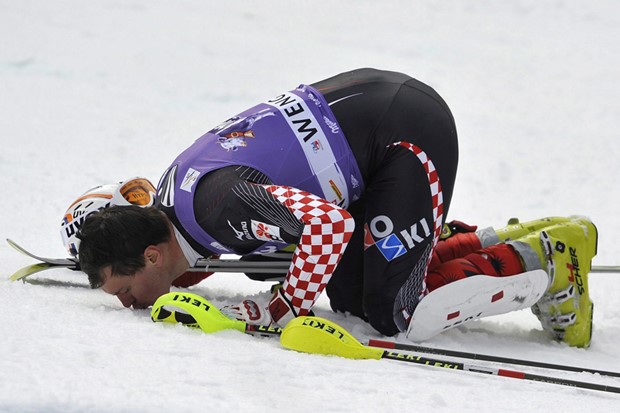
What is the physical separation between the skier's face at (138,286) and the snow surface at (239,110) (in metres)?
0.08

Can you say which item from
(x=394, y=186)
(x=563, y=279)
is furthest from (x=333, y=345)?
(x=563, y=279)

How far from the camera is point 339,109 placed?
220 centimetres

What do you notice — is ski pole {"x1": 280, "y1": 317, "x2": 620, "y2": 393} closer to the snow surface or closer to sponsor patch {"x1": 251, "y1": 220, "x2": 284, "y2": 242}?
the snow surface

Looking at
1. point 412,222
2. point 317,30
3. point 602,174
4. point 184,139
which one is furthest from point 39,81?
point 412,222

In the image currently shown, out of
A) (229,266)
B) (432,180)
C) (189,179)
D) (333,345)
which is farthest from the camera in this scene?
(229,266)

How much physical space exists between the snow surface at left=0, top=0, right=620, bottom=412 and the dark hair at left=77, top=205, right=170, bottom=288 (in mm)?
124

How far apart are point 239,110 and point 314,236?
9.03 ft

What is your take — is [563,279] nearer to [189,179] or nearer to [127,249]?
[189,179]

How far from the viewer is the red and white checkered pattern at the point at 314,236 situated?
1921 millimetres

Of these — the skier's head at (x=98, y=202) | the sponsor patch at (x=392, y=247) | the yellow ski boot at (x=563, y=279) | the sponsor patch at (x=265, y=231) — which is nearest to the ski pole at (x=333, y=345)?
the sponsor patch at (x=265, y=231)

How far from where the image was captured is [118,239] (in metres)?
2.09

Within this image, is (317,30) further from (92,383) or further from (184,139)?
(92,383)

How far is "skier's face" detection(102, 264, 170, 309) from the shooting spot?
211 cm

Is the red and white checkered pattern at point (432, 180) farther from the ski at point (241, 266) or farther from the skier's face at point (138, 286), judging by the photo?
the skier's face at point (138, 286)
